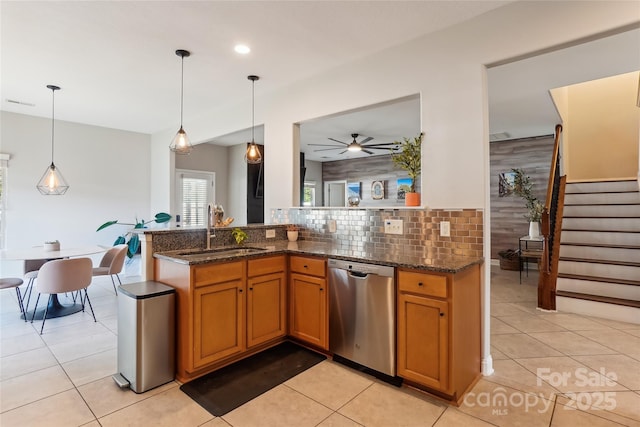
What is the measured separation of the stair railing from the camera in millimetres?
3932

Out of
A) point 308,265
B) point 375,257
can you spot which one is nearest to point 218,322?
point 308,265

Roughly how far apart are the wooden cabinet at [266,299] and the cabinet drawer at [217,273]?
116 millimetres

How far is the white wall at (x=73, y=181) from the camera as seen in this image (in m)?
5.21

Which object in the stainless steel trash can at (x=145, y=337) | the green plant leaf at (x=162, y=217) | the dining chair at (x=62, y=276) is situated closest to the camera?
the stainless steel trash can at (x=145, y=337)

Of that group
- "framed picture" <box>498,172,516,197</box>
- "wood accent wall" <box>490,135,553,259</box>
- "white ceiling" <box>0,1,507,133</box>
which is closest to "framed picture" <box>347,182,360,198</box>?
"wood accent wall" <box>490,135,553,259</box>

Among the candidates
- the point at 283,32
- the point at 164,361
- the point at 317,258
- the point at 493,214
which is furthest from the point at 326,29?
the point at 493,214

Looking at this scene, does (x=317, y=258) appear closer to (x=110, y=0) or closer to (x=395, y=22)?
(x=395, y=22)

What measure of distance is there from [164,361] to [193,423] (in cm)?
60

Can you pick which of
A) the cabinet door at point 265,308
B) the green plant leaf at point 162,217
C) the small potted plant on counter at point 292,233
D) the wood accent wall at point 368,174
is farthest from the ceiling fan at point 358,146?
the cabinet door at point 265,308

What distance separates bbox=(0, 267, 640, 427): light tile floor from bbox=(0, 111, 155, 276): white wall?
9.74ft

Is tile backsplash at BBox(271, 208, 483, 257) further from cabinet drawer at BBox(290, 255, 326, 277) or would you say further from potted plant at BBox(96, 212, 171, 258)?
potted plant at BBox(96, 212, 171, 258)

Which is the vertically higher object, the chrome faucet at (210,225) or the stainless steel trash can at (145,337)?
the chrome faucet at (210,225)

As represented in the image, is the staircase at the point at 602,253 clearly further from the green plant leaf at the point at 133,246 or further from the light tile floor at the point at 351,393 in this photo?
the green plant leaf at the point at 133,246

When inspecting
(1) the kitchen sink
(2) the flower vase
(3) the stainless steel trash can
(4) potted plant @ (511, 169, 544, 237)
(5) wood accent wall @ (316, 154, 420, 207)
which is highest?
(5) wood accent wall @ (316, 154, 420, 207)
